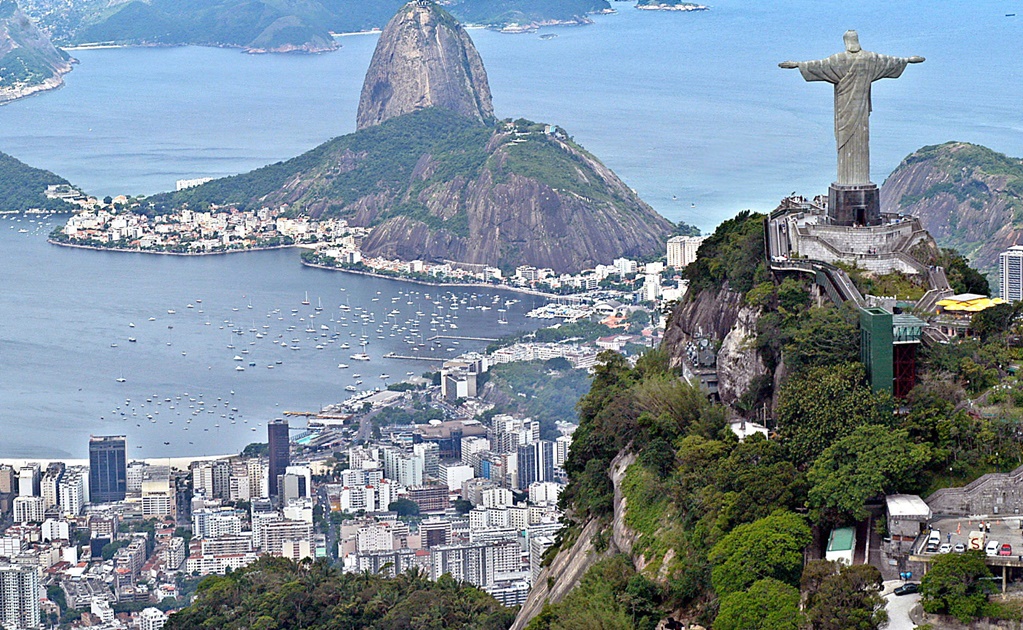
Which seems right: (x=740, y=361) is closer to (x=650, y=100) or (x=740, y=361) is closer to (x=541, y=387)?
(x=541, y=387)

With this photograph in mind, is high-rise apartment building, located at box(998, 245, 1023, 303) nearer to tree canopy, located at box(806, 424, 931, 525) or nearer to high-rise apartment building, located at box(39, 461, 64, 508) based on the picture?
high-rise apartment building, located at box(39, 461, 64, 508)

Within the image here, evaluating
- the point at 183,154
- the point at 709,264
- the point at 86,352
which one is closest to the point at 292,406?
the point at 86,352

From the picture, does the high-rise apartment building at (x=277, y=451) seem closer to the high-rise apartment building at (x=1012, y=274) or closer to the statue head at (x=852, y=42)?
the high-rise apartment building at (x=1012, y=274)

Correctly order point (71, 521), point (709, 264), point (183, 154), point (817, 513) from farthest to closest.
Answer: point (183, 154) → point (71, 521) → point (709, 264) → point (817, 513)

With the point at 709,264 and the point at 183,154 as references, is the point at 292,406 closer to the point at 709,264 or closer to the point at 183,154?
the point at 709,264

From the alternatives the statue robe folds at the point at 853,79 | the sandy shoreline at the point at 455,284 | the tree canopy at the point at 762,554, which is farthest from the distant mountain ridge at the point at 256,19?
the tree canopy at the point at 762,554

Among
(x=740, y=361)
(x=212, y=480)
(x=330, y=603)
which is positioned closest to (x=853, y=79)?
(x=740, y=361)

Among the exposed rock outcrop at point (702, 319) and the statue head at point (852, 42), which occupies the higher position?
the statue head at point (852, 42)
